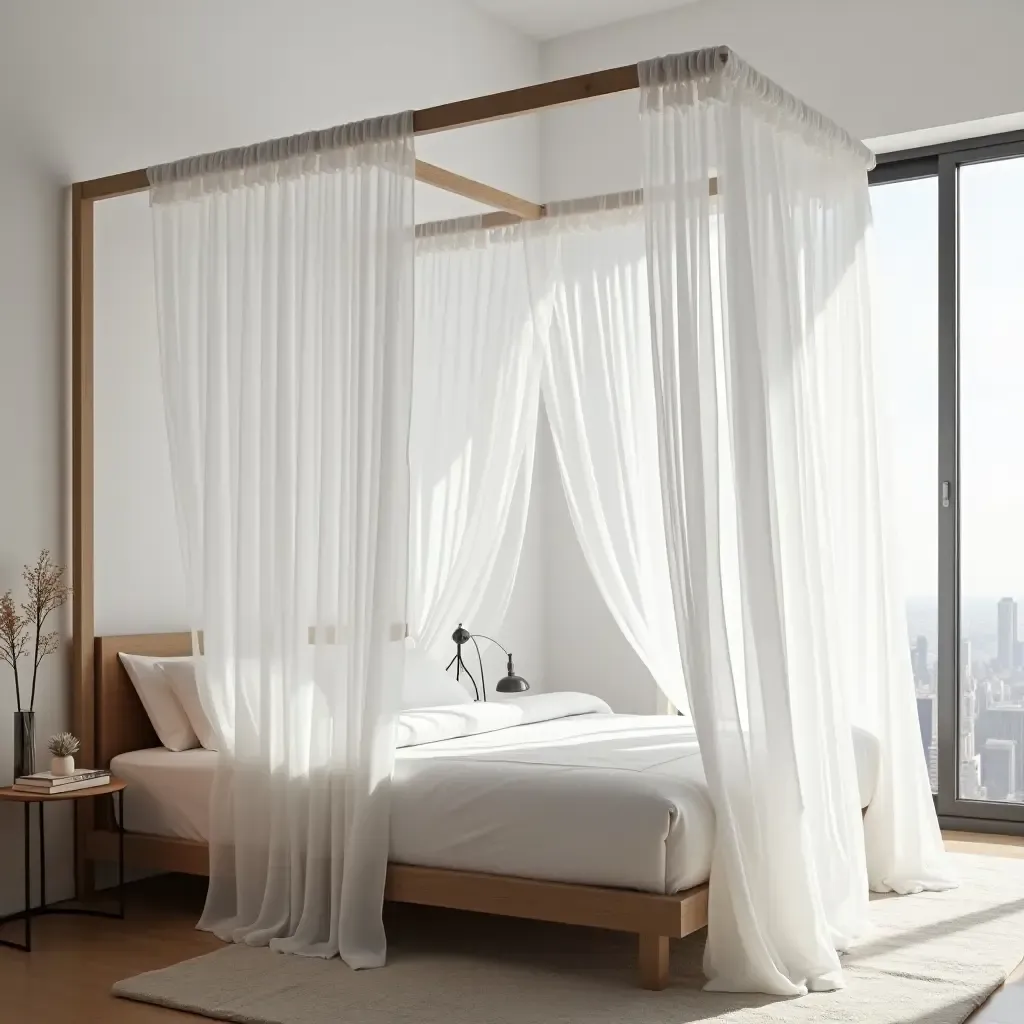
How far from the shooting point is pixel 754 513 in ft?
11.0

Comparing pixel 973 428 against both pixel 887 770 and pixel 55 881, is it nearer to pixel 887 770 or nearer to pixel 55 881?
pixel 887 770

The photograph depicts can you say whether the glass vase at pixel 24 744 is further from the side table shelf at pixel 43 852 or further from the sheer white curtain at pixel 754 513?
the sheer white curtain at pixel 754 513

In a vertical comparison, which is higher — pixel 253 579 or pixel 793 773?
pixel 253 579

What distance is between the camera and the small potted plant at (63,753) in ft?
12.6

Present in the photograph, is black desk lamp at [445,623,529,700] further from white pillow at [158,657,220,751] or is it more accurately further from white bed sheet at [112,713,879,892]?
white pillow at [158,657,220,751]

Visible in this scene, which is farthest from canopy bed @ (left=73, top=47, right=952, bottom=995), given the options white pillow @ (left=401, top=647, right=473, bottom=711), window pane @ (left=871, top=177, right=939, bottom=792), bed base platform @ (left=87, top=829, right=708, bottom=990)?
window pane @ (left=871, top=177, right=939, bottom=792)

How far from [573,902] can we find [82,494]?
208 centimetres

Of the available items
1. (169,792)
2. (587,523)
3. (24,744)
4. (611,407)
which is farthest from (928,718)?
(24,744)

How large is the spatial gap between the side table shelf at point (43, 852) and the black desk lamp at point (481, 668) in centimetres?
145

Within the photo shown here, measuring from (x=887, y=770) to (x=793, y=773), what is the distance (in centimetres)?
108

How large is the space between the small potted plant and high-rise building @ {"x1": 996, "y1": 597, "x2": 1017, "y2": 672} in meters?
3.70

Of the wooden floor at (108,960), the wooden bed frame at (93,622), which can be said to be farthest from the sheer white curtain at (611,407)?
the wooden floor at (108,960)

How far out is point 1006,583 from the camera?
5613mm

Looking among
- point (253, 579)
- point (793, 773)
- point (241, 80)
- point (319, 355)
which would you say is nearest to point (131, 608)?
point (253, 579)
